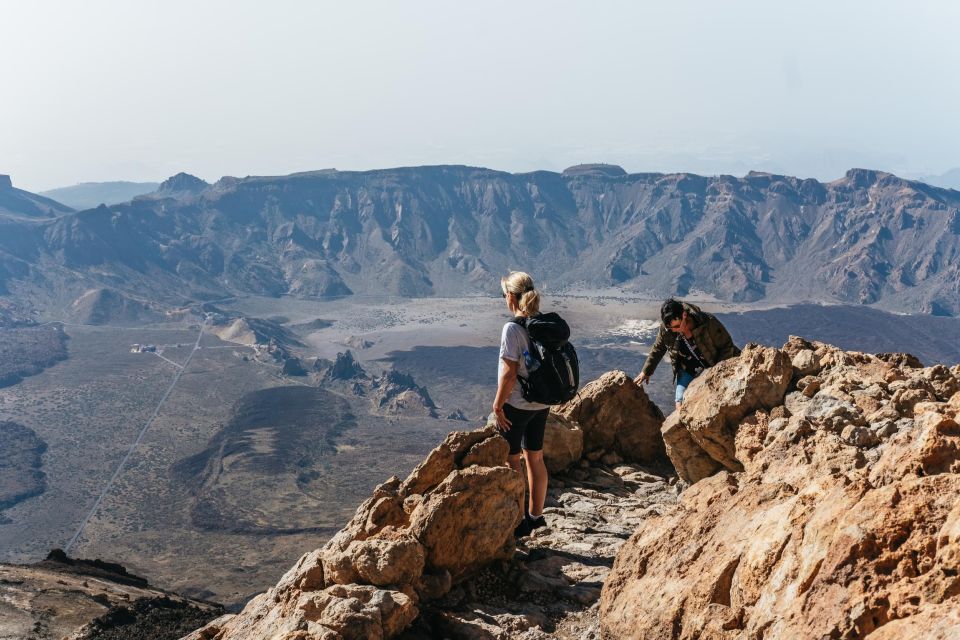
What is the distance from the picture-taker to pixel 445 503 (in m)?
8.08

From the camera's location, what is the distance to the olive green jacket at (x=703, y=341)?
10734 millimetres

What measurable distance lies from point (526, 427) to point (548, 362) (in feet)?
3.21

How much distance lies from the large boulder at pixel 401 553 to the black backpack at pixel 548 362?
1145mm

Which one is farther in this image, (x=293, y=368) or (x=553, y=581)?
(x=293, y=368)

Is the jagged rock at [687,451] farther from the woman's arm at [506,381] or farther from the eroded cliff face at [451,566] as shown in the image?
the woman's arm at [506,381]

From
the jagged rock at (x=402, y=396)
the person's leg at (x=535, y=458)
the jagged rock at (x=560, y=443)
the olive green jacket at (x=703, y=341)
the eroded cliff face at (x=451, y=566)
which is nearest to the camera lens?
the eroded cliff face at (x=451, y=566)

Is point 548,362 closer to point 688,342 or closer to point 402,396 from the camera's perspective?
point 688,342

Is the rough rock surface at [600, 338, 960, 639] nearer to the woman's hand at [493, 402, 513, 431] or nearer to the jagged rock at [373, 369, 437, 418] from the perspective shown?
the woman's hand at [493, 402, 513, 431]

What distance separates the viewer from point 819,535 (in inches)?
202

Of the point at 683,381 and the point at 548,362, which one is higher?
the point at 548,362

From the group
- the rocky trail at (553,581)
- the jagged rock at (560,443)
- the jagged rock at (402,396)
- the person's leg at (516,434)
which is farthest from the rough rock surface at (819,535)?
the jagged rock at (402,396)

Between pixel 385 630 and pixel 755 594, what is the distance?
313 cm

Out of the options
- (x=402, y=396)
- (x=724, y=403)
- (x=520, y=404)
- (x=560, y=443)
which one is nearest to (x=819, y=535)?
(x=520, y=404)

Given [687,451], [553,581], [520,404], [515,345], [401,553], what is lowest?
[553,581]
